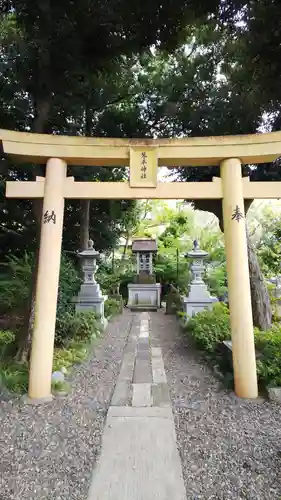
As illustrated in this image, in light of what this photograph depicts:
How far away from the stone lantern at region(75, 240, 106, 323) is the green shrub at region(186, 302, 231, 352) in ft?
8.94

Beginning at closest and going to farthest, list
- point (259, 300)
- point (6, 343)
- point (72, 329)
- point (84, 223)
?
point (6, 343) → point (259, 300) → point (72, 329) → point (84, 223)

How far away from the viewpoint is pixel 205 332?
5.16m

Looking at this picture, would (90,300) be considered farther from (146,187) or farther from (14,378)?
(146,187)

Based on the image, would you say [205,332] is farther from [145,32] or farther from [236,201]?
[145,32]

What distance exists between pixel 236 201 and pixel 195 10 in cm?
280

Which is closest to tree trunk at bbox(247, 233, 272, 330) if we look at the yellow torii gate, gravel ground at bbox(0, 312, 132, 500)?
the yellow torii gate

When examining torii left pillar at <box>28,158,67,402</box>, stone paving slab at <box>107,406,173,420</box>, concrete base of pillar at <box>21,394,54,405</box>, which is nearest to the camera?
stone paving slab at <box>107,406,173,420</box>

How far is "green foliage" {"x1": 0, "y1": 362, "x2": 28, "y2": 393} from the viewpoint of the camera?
3453 millimetres

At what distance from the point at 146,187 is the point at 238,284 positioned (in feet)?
5.06

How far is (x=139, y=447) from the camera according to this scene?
240 cm

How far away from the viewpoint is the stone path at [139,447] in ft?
6.36

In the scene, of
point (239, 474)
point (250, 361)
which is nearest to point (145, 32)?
point (250, 361)

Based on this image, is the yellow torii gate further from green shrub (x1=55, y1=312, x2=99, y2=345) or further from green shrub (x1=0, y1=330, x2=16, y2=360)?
green shrub (x1=55, y1=312, x2=99, y2=345)

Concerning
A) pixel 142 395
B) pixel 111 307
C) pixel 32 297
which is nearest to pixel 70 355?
pixel 32 297
